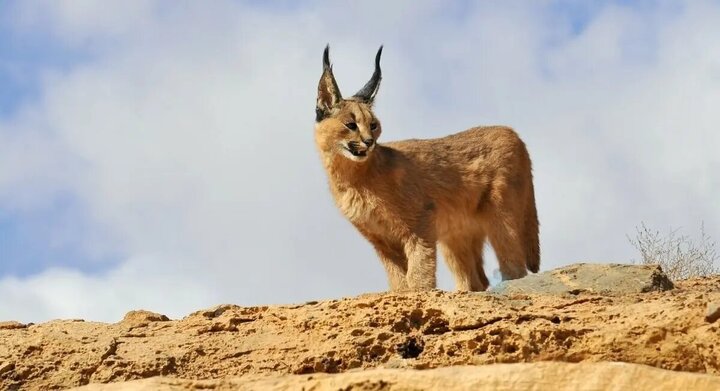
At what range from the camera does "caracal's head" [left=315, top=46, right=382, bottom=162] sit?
43.2 ft

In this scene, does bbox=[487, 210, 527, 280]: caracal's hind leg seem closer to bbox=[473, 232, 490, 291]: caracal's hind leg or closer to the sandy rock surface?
bbox=[473, 232, 490, 291]: caracal's hind leg

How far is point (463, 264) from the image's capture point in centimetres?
1448

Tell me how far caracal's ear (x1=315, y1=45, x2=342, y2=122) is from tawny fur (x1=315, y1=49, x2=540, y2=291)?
11mm

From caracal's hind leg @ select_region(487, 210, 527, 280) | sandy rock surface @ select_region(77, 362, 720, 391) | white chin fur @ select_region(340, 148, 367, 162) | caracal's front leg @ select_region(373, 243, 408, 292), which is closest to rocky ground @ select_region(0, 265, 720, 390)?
sandy rock surface @ select_region(77, 362, 720, 391)

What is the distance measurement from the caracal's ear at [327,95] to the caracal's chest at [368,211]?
89 centimetres

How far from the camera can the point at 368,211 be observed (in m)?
13.2

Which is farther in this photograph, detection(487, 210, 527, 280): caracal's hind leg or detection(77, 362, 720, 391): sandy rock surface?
detection(487, 210, 527, 280): caracal's hind leg

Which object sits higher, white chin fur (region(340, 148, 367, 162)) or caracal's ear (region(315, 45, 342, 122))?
caracal's ear (region(315, 45, 342, 122))

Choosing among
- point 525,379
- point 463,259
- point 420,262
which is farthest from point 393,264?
A: point 525,379

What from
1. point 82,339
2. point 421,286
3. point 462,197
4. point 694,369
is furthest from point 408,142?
point 694,369

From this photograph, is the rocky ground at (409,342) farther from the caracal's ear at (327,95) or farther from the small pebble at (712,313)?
the caracal's ear at (327,95)

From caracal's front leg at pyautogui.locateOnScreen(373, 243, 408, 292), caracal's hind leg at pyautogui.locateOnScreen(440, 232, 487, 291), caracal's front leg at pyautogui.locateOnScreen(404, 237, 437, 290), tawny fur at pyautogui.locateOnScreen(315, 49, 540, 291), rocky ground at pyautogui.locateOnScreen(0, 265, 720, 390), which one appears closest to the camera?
rocky ground at pyautogui.locateOnScreen(0, 265, 720, 390)

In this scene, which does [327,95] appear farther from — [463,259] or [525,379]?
[525,379]

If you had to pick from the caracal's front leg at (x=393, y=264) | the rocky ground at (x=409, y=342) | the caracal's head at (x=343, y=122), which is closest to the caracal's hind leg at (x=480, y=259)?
the caracal's front leg at (x=393, y=264)
